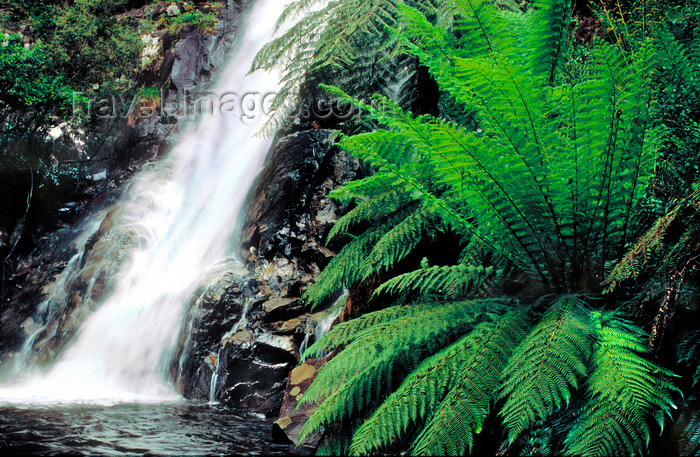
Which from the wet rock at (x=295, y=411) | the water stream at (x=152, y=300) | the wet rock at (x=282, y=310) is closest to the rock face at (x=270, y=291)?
the wet rock at (x=282, y=310)

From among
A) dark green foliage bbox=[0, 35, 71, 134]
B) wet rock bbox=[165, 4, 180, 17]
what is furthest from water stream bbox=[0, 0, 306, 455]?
wet rock bbox=[165, 4, 180, 17]

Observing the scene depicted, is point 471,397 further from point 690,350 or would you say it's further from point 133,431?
point 133,431

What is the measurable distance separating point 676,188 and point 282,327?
367 cm

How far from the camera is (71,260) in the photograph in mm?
7414

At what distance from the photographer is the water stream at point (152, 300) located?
8.67ft

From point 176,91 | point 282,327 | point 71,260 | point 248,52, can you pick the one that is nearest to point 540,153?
point 282,327

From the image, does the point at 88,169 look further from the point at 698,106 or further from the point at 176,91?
the point at 698,106

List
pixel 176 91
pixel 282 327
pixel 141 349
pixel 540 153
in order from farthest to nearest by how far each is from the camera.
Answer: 1. pixel 176 91
2. pixel 141 349
3. pixel 282 327
4. pixel 540 153

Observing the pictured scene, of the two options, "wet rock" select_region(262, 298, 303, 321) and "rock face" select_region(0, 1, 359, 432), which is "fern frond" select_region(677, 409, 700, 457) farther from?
"wet rock" select_region(262, 298, 303, 321)

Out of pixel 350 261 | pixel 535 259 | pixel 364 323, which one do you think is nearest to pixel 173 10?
pixel 350 261

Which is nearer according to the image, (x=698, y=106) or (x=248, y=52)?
(x=698, y=106)

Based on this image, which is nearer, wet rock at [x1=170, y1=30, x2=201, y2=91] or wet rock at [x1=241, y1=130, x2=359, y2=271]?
wet rock at [x1=241, y1=130, x2=359, y2=271]

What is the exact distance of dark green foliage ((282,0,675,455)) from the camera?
3.35ft

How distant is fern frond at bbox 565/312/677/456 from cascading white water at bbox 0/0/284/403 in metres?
4.30
